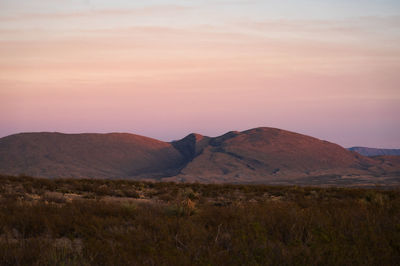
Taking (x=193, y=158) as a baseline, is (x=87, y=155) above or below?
above

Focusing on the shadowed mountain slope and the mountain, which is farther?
the mountain

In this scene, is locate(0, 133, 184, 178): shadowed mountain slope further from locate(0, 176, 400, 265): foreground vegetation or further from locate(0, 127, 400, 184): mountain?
locate(0, 176, 400, 265): foreground vegetation

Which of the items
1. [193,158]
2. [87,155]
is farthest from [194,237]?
[87,155]

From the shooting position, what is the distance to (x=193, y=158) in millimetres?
139000

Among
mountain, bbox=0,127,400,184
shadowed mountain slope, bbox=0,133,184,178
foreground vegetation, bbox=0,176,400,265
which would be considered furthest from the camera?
mountain, bbox=0,127,400,184

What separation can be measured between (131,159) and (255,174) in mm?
46275

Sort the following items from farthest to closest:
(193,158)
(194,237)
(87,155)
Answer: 1. (193,158)
2. (87,155)
3. (194,237)

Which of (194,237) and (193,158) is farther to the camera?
(193,158)

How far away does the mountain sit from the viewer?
394ft

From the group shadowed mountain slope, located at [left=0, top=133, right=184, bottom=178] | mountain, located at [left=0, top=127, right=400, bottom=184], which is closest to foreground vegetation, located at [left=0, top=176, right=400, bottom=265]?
mountain, located at [left=0, top=127, right=400, bottom=184]

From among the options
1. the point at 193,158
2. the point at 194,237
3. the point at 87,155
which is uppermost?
the point at 87,155

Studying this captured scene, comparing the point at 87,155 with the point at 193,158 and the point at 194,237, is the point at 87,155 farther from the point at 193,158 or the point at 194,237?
the point at 194,237

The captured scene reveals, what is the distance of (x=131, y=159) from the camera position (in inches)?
5591

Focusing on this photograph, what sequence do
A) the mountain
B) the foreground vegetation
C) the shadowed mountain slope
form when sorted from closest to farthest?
1. the foreground vegetation
2. the shadowed mountain slope
3. the mountain
